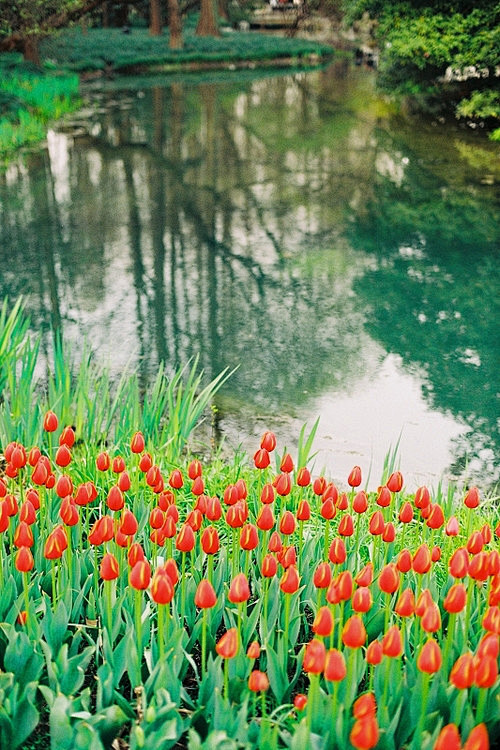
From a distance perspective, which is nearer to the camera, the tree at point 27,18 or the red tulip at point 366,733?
the red tulip at point 366,733

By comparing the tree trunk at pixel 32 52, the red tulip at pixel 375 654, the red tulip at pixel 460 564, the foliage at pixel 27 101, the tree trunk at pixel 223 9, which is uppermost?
the tree trunk at pixel 223 9

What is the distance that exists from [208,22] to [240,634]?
39.1 m

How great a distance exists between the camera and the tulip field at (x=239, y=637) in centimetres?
202

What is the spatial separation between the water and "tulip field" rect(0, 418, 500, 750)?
52.9 inches

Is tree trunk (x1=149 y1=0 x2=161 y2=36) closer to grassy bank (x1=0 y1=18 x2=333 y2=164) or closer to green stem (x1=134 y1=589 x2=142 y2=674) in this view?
grassy bank (x1=0 y1=18 x2=333 y2=164)

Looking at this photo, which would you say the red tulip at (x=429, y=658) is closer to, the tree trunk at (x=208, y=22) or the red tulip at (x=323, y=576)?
the red tulip at (x=323, y=576)

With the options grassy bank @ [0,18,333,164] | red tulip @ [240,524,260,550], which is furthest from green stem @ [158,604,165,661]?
grassy bank @ [0,18,333,164]

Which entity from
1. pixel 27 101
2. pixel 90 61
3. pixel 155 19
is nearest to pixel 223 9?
pixel 155 19

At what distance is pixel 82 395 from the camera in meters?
3.89

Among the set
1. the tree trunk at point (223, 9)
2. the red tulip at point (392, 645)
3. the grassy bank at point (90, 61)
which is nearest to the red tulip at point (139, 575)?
the red tulip at point (392, 645)

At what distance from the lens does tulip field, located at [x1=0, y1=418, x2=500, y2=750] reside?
2.02 m

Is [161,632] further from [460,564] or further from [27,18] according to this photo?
[27,18]

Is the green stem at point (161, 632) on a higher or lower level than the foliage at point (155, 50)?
lower

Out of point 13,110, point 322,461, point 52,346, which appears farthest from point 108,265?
point 13,110
